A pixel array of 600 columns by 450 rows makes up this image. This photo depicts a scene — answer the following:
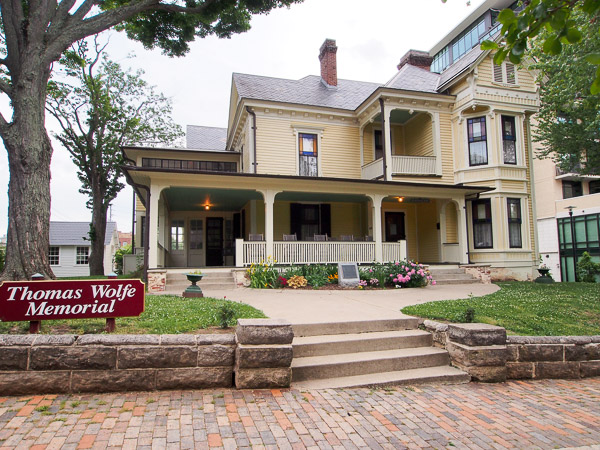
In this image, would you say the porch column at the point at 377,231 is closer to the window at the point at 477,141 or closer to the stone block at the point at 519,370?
the window at the point at 477,141

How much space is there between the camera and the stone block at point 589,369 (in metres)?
5.06

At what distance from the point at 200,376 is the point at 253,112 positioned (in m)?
12.6

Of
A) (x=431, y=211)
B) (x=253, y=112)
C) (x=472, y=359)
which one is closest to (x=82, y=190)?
(x=253, y=112)

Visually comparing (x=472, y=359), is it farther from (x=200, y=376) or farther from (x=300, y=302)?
(x=300, y=302)

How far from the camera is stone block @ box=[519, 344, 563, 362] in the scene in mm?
4898

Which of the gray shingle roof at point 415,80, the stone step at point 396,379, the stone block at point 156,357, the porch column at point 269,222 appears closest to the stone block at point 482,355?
the stone step at point 396,379

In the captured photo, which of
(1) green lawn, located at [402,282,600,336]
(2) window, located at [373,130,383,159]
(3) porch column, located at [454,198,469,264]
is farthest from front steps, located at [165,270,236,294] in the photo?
(2) window, located at [373,130,383,159]

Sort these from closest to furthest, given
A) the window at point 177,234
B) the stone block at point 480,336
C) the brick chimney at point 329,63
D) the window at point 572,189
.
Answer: the stone block at point 480,336 < the window at point 177,234 < the brick chimney at point 329,63 < the window at point 572,189

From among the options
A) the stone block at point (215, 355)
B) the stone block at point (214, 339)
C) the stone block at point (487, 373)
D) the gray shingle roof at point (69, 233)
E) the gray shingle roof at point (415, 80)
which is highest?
the gray shingle roof at point (415, 80)

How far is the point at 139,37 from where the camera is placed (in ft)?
37.9

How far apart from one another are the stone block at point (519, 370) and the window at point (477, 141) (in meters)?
12.1

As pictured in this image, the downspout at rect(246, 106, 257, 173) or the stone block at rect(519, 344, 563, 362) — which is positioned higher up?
the downspout at rect(246, 106, 257, 173)

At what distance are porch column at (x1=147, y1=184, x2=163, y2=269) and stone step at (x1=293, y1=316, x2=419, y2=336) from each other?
22.6 feet

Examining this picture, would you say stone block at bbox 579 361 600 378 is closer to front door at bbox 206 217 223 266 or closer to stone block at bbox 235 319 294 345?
stone block at bbox 235 319 294 345
